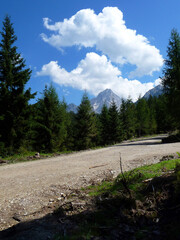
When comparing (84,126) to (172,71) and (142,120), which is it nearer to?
(172,71)

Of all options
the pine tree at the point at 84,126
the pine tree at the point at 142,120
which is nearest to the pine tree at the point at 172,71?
the pine tree at the point at 84,126

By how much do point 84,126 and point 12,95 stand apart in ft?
49.6

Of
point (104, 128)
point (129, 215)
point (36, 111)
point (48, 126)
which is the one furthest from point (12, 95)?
point (104, 128)

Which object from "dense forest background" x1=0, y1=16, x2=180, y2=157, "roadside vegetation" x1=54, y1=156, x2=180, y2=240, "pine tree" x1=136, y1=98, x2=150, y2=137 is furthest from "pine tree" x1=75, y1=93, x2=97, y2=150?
"pine tree" x1=136, y1=98, x2=150, y2=137

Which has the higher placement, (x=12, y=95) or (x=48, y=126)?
(x=12, y=95)

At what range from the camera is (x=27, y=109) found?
1530 cm

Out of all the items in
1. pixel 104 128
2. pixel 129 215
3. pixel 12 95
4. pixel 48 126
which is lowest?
pixel 129 215

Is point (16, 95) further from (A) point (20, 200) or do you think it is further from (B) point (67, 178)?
(A) point (20, 200)

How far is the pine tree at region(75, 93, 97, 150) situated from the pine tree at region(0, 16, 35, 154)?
43.7 ft

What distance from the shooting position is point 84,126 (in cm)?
2841

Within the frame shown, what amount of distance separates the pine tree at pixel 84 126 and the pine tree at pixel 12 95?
13331 mm

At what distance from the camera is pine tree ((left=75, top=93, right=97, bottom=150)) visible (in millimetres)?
27359

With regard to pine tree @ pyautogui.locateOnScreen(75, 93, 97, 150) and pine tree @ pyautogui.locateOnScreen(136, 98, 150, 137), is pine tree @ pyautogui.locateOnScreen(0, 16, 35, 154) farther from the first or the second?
pine tree @ pyautogui.locateOnScreen(136, 98, 150, 137)

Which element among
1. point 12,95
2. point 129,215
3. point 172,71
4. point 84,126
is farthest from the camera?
point 84,126
